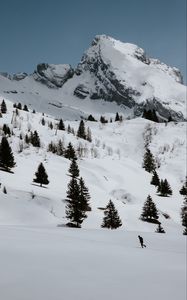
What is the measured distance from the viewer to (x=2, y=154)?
8012 cm

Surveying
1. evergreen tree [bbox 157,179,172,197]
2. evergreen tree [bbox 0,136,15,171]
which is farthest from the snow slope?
evergreen tree [bbox 0,136,15,171]

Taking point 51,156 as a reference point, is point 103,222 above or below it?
below

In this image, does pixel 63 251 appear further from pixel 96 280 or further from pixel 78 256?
pixel 96 280

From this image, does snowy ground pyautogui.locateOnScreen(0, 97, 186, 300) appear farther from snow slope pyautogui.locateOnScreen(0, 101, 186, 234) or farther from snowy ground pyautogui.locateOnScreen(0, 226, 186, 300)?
snow slope pyautogui.locateOnScreen(0, 101, 186, 234)

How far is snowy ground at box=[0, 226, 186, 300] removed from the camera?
13820mm

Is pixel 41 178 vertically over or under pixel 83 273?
over

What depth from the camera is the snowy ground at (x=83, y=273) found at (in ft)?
45.3

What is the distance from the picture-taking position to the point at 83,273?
1741 cm

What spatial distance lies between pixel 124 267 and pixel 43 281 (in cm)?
715

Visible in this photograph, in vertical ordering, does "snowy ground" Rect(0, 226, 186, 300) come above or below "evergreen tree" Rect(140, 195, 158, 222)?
above

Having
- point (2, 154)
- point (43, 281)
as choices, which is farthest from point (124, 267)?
point (2, 154)

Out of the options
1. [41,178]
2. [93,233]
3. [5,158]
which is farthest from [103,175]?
[93,233]

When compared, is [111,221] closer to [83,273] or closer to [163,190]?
[83,273]

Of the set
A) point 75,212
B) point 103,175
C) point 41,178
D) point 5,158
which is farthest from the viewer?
point 103,175
